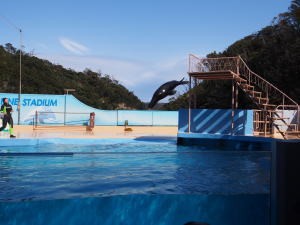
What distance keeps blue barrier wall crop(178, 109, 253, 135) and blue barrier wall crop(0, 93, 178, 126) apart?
9782 millimetres

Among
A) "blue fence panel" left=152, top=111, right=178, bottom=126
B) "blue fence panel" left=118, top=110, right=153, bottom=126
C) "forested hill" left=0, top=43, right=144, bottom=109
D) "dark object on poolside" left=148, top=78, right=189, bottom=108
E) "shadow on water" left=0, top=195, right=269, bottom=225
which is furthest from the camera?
"forested hill" left=0, top=43, right=144, bottom=109

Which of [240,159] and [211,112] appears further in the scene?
[211,112]

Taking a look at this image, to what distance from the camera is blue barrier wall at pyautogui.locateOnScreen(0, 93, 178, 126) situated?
2628 centimetres

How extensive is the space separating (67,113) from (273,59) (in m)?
13.8

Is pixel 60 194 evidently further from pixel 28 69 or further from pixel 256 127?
pixel 28 69

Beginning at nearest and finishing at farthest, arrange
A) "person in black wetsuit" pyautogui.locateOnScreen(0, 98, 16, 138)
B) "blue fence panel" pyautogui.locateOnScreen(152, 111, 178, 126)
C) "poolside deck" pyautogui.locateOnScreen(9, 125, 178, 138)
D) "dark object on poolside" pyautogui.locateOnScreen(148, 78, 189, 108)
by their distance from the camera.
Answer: "person in black wetsuit" pyautogui.locateOnScreen(0, 98, 16, 138) < "poolside deck" pyautogui.locateOnScreen(9, 125, 178, 138) < "dark object on poolside" pyautogui.locateOnScreen(148, 78, 189, 108) < "blue fence panel" pyautogui.locateOnScreen(152, 111, 178, 126)

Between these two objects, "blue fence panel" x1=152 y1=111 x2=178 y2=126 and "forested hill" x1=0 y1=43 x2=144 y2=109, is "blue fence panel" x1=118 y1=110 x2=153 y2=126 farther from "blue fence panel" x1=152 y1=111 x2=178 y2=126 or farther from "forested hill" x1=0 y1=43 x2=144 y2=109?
"forested hill" x1=0 y1=43 x2=144 y2=109

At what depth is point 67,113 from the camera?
82.5ft

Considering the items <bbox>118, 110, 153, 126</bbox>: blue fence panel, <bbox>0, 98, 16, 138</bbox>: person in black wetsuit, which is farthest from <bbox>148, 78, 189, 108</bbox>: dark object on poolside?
<bbox>0, 98, 16, 138</bbox>: person in black wetsuit

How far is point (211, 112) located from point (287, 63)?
1289 cm

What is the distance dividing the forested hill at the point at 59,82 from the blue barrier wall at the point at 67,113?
14.2 meters

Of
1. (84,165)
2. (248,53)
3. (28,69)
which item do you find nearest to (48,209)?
(84,165)

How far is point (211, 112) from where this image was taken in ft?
53.9

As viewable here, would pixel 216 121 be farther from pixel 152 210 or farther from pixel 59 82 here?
pixel 59 82
